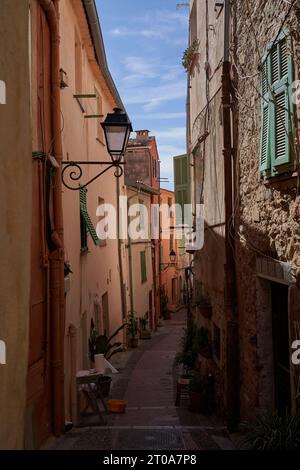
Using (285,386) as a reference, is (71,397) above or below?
below

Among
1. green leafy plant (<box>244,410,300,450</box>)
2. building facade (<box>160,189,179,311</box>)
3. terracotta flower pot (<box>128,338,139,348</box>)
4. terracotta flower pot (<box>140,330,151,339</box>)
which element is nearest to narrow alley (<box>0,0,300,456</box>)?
green leafy plant (<box>244,410,300,450</box>)

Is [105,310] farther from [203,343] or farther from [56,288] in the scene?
[56,288]

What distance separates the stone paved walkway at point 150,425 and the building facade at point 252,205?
551 millimetres

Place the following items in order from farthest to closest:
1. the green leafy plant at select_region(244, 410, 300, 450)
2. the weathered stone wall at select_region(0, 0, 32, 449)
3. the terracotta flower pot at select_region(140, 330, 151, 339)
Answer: the terracotta flower pot at select_region(140, 330, 151, 339)
the green leafy plant at select_region(244, 410, 300, 450)
the weathered stone wall at select_region(0, 0, 32, 449)

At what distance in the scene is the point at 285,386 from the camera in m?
6.41

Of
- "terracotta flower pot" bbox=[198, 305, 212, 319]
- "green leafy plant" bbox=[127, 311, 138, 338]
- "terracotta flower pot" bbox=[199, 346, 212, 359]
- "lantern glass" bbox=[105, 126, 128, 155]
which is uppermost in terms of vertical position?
"lantern glass" bbox=[105, 126, 128, 155]

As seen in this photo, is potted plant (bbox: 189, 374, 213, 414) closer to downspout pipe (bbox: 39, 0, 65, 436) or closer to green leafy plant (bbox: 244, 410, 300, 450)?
downspout pipe (bbox: 39, 0, 65, 436)

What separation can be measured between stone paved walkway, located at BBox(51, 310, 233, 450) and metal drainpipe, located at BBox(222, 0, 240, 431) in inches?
26.6

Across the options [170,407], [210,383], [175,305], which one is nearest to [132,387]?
[170,407]

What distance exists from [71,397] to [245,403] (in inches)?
111

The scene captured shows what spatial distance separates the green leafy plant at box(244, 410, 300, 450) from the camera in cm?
489

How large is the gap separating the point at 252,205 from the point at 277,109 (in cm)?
174

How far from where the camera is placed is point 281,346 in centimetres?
657
